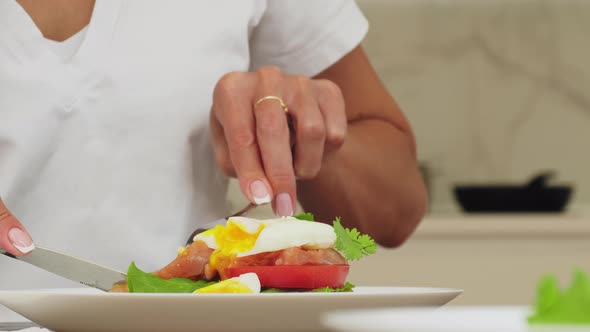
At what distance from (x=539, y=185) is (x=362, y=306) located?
208 cm

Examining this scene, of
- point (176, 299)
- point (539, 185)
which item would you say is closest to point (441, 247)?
point (539, 185)

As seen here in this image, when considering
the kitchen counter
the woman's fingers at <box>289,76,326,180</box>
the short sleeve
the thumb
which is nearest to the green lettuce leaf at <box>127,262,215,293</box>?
the thumb

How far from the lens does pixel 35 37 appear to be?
95cm

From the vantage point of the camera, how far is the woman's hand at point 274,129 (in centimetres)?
80

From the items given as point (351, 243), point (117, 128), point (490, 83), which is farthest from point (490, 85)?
point (351, 243)

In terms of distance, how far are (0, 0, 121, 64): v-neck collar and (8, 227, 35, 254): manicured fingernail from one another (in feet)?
1.06

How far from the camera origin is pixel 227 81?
34.1 inches

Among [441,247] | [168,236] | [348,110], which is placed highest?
[348,110]

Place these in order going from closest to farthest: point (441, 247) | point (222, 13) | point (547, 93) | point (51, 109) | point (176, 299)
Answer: point (176, 299)
point (51, 109)
point (222, 13)
point (441, 247)
point (547, 93)

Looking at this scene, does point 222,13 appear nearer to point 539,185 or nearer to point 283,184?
point 283,184

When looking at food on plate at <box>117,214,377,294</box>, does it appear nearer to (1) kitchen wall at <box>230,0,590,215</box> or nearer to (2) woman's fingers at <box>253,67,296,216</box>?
(2) woman's fingers at <box>253,67,296,216</box>

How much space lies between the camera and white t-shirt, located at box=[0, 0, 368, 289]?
37.4 inches

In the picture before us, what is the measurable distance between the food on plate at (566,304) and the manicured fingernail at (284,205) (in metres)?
0.47

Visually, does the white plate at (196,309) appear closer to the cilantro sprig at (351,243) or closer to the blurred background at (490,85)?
the cilantro sprig at (351,243)
